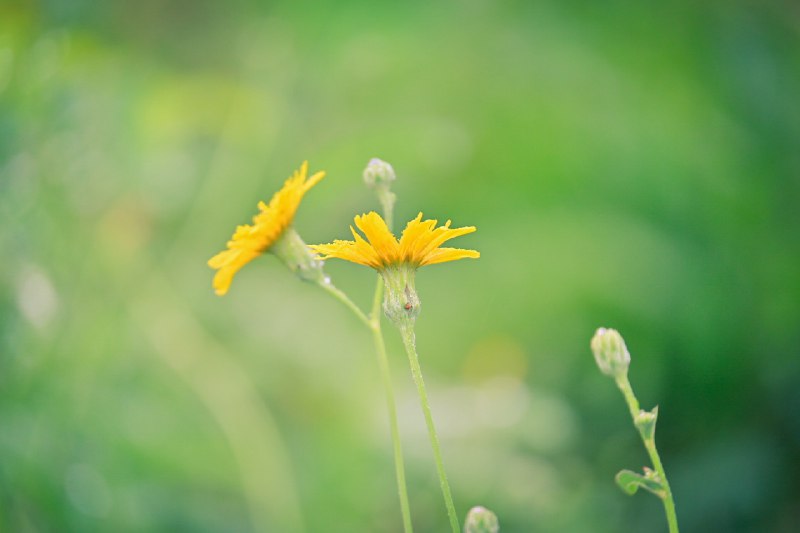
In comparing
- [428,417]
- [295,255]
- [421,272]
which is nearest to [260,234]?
[295,255]

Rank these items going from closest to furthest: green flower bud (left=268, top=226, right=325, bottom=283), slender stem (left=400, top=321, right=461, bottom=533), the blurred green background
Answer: slender stem (left=400, top=321, right=461, bottom=533) < green flower bud (left=268, top=226, right=325, bottom=283) < the blurred green background

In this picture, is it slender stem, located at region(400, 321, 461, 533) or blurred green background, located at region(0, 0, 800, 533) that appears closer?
slender stem, located at region(400, 321, 461, 533)

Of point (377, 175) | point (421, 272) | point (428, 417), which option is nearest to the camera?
point (428, 417)

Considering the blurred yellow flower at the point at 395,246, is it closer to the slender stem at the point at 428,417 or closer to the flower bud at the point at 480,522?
the slender stem at the point at 428,417

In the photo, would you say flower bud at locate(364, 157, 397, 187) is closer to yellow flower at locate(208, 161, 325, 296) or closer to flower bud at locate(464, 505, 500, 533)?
yellow flower at locate(208, 161, 325, 296)

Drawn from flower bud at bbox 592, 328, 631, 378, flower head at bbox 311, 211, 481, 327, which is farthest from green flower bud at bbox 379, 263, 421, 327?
flower bud at bbox 592, 328, 631, 378

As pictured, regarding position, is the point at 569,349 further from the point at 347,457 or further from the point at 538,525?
the point at 347,457

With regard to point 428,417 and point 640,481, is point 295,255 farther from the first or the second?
point 640,481
